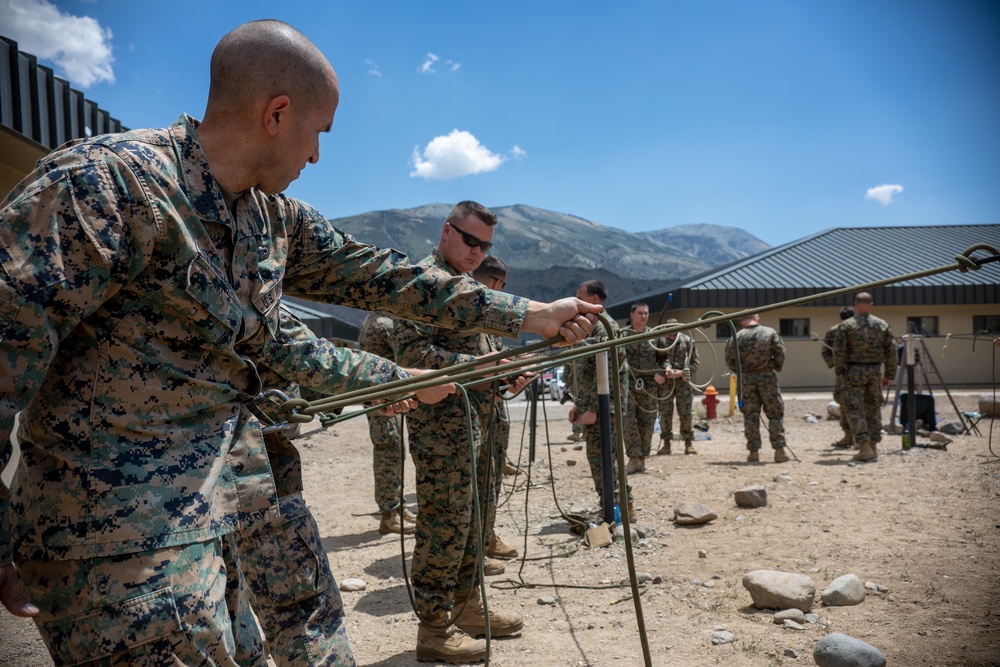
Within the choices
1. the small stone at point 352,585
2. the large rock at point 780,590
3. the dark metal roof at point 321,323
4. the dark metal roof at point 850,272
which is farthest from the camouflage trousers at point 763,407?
the dark metal roof at point 321,323

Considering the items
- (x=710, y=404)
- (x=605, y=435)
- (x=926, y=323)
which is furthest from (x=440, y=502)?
(x=926, y=323)

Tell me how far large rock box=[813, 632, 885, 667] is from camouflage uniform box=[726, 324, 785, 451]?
679 cm

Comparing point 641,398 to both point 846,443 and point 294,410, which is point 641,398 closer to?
point 846,443

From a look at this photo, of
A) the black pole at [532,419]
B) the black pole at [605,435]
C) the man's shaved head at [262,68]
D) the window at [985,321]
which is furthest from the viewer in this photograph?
the window at [985,321]

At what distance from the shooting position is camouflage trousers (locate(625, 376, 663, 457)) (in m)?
8.93

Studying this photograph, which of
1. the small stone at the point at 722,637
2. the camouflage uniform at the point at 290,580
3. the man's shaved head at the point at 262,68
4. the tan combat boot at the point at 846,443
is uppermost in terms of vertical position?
the man's shaved head at the point at 262,68

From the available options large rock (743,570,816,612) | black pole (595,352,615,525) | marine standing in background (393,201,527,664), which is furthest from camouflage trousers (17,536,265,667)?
black pole (595,352,615,525)

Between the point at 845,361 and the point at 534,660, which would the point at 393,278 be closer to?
the point at 534,660

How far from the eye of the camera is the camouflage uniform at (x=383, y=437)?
6.14m

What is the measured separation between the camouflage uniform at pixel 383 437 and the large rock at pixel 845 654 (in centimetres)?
367

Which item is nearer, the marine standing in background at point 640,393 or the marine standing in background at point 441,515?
the marine standing in background at point 441,515

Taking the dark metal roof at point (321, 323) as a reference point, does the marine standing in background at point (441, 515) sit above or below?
below

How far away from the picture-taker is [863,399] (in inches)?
385

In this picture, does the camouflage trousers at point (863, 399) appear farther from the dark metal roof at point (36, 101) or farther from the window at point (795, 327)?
the window at point (795, 327)
